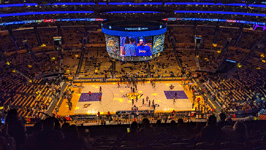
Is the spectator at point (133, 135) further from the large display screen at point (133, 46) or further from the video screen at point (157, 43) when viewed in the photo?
the video screen at point (157, 43)

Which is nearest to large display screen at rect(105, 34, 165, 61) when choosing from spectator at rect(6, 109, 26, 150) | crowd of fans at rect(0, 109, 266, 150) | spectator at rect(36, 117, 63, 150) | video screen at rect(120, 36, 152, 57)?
video screen at rect(120, 36, 152, 57)

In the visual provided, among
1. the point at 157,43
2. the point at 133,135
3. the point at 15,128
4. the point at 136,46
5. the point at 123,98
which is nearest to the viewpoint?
the point at 15,128

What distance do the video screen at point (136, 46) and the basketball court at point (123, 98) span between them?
669 cm

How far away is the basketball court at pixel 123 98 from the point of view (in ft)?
81.7

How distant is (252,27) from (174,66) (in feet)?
76.3

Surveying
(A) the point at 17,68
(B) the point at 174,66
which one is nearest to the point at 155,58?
(B) the point at 174,66

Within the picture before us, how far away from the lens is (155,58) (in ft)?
141

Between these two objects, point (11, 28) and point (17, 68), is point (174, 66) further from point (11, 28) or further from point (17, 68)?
point (11, 28)

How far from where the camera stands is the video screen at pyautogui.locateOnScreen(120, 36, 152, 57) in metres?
36.0

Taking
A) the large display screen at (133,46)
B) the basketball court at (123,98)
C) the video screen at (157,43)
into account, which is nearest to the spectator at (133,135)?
the basketball court at (123,98)

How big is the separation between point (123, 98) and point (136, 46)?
12634 mm

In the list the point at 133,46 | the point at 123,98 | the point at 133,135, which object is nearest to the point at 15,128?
the point at 133,135

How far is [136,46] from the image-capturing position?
119ft

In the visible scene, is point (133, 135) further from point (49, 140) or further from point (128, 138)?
point (49, 140)
